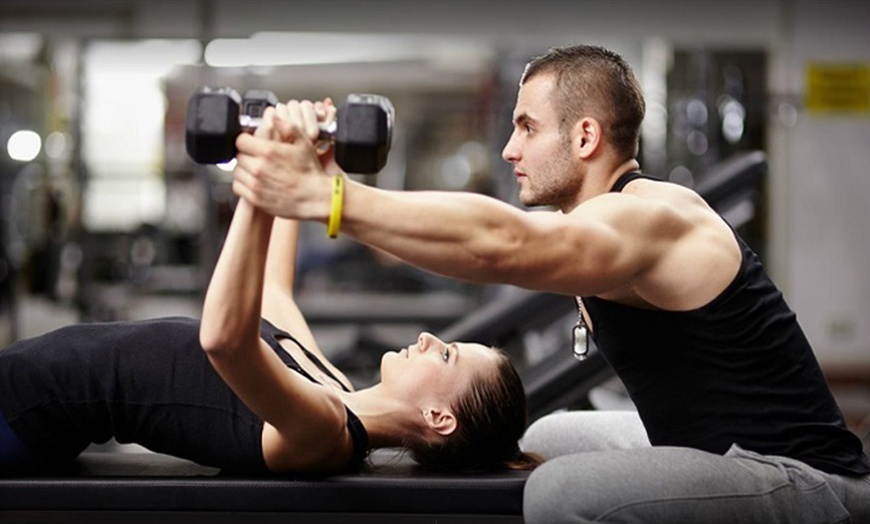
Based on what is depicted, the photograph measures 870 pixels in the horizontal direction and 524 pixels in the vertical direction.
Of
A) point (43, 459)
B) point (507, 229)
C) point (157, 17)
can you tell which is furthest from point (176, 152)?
point (507, 229)

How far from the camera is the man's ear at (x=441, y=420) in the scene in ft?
6.03

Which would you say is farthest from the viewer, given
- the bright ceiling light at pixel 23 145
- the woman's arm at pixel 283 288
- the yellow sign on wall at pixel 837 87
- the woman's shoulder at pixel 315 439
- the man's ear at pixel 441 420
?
the bright ceiling light at pixel 23 145

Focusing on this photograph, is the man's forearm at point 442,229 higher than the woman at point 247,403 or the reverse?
higher

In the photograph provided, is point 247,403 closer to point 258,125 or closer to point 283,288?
point 258,125

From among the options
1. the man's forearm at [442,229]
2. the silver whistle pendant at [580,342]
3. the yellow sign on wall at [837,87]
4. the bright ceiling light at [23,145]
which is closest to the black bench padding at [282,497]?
the silver whistle pendant at [580,342]

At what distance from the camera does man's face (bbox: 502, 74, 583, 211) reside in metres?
1.72

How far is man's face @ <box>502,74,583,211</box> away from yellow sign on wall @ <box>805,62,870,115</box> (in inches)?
214

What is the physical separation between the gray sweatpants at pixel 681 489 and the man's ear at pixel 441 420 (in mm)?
304

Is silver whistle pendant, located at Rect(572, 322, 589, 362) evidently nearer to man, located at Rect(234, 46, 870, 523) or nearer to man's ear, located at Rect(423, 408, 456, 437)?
man, located at Rect(234, 46, 870, 523)

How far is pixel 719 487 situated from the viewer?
1.52 metres

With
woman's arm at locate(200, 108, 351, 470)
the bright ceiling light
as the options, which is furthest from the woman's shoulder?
the bright ceiling light

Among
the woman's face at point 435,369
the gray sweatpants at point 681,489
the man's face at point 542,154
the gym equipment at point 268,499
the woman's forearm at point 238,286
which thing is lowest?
the gym equipment at point 268,499

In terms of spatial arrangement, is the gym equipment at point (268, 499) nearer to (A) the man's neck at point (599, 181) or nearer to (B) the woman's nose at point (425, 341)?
(B) the woman's nose at point (425, 341)

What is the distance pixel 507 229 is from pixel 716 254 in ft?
1.26
